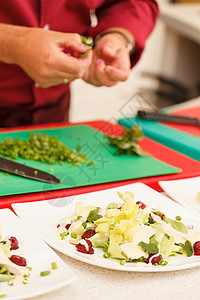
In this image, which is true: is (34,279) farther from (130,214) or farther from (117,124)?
(117,124)

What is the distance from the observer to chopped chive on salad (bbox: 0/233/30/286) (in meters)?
0.72

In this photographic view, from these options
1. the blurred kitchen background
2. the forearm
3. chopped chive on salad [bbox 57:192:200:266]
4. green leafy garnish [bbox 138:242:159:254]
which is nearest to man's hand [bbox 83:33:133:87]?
the forearm

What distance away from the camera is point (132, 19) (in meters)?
1.80

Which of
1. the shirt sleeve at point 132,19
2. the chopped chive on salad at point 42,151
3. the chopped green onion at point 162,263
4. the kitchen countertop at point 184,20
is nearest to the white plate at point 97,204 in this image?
the chopped green onion at point 162,263

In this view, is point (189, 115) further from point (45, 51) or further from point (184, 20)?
point (184, 20)

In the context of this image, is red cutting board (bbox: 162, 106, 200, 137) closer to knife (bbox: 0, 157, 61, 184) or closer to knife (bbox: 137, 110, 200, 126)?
knife (bbox: 137, 110, 200, 126)

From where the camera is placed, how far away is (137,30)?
70.4 inches

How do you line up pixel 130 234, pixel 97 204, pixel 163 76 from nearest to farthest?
pixel 130 234, pixel 97 204, pixel 163 76

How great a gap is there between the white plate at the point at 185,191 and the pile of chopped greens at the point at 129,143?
26 centimetres

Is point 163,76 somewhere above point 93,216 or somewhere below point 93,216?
below

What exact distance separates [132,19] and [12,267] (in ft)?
4.32

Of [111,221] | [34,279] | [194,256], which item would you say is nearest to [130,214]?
[111,221]

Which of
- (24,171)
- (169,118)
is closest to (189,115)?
(169,118)

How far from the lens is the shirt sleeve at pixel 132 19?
1785 mm
